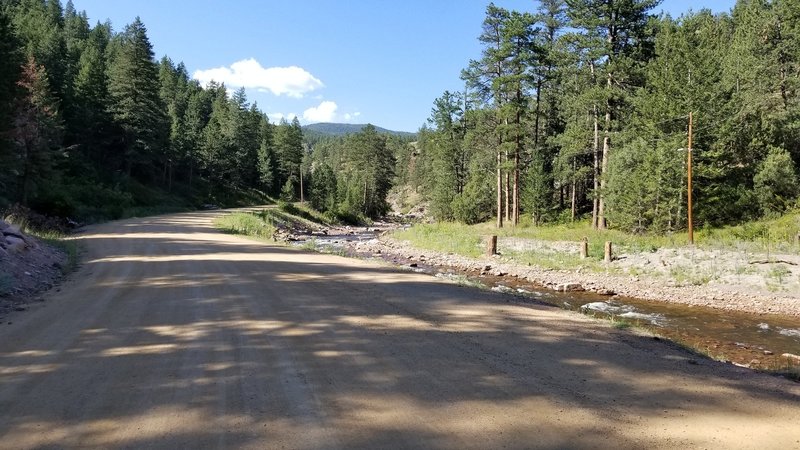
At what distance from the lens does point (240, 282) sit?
10.6m

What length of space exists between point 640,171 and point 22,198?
36.1m

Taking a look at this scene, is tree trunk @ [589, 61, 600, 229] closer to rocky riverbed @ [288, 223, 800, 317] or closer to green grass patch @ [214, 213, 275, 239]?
rocky riverbed @ [288, 223, 800, 317]

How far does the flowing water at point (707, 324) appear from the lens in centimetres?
1126

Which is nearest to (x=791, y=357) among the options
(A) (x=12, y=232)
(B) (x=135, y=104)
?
(A) (x=12, y=232)

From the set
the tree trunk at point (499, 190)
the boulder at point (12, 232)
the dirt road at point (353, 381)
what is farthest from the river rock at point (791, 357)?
the tree trunk at point (499, 190)

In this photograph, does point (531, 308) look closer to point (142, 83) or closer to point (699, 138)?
point (699, 138)

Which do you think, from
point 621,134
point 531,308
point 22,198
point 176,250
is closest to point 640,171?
point 621,134

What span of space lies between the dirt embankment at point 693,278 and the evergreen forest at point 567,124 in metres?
7.52

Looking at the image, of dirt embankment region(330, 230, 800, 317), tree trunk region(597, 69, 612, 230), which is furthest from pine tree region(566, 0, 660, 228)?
dirt embankment region(330, 230, 800, 317)

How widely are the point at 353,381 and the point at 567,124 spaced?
42817mm

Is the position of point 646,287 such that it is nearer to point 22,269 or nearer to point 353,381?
point 353,381

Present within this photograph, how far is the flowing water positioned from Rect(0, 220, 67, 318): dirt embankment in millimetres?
10198

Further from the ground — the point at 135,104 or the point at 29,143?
the point at 135,104

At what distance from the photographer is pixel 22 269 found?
10.4 meters
